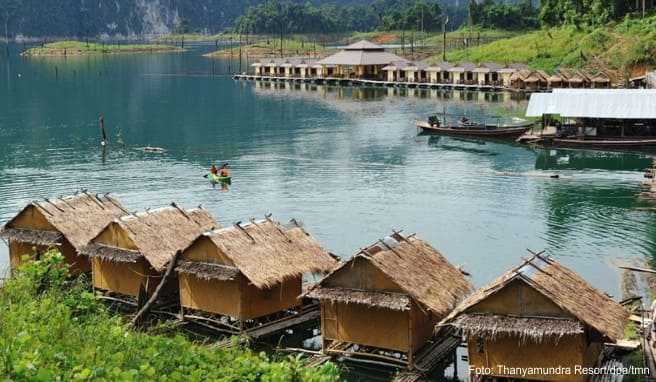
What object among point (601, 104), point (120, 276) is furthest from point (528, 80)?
point (120, 276)

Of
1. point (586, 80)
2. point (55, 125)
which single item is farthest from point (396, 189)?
point (586, 80)

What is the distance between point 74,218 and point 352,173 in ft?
79.4

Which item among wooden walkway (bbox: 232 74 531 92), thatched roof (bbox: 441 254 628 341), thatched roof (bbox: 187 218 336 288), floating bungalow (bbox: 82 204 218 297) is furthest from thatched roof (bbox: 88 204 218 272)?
wooden walkway (bbox: 232 74 531 92)

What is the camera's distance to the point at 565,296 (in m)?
18.0

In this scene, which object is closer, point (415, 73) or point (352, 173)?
point (352, 173)

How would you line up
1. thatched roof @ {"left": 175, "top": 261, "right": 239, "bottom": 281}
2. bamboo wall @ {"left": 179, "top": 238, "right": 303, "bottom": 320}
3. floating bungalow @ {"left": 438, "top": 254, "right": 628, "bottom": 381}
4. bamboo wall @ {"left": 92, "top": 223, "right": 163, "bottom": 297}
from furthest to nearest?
bamboo wall @ {"left": 92, "top": 223, "right": 163, "bottom": 297} < bamboo wall @ {"left": 179, "top": 238, "right": 303, "bottom": 320} < thatched roof @ {"left": 175, "top": 261, "right": 239, "bottom": 281} < floating bungalow @ {"left": 438, "top": 254, "right": 628, "bottom": 381}

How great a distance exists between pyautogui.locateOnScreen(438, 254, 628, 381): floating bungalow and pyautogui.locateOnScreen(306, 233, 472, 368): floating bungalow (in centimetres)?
159

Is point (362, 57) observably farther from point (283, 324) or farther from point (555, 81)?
point (283, 324)

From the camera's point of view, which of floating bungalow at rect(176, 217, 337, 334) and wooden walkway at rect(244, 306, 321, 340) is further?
wooden walkway at rect(244, 306, 321, 340)

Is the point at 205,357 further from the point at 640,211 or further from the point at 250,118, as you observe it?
the point at 250,118

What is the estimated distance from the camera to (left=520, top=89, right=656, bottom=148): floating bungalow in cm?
5372

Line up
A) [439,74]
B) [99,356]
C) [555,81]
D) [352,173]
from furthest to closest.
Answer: [439,74] < [555,81] < [352,173] < [99,356]

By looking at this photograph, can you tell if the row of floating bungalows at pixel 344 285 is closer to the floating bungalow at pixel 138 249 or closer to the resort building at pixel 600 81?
the floating bungalow at pixel 138 249

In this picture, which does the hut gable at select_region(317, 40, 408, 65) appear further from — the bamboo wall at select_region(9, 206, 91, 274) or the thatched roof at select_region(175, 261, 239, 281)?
the thatched roof at select_region(175, 261, 239, 281)
